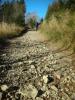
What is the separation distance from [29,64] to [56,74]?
30.4 inches

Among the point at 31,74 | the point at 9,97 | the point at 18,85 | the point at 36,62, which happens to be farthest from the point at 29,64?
the point at 9,97

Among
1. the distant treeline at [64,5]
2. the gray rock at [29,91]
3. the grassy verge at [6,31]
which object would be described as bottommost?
the grassy verge at [6,31]

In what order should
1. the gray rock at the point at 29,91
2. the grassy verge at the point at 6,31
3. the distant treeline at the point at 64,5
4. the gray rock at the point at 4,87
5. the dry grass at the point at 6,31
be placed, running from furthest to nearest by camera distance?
1. the dry grass at the point at 6,31
2. the grassy verge at the point at 6,31
3. the distant treeline at the point at 64,5
4. the gray rock at the point at 4,87
5. the gray rock at the point at 29,91

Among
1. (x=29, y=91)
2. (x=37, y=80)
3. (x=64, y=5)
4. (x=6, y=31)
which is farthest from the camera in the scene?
(x=6, y=31)

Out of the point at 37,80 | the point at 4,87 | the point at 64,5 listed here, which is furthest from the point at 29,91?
the point at 64,5

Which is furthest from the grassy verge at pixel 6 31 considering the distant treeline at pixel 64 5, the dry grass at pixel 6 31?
the distant treeline at pixel 64 5

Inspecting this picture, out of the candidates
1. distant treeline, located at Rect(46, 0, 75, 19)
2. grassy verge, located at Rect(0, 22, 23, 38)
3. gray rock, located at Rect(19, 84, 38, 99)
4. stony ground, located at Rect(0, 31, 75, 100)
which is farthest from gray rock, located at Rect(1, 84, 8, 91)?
grassy verge, located at Rect(0, 22, 23, 38)

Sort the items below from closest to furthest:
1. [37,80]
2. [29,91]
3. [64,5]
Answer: [29,91]
[37,80]
[64,5]

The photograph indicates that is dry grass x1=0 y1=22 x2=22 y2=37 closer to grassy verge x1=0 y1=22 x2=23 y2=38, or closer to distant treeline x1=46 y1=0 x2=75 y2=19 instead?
grassy verge x1=0 y1=22 x2=23 y2=38

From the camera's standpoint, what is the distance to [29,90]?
123 inches

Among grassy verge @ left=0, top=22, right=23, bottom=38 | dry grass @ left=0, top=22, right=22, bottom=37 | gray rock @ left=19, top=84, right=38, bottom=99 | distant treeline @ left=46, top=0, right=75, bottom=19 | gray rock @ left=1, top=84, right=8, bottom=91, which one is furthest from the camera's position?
dry grass @ left=0, top=22, right=22, bottom=37

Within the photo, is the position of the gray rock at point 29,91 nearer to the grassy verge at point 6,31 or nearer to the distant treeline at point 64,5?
the distant treeline at point 64,5

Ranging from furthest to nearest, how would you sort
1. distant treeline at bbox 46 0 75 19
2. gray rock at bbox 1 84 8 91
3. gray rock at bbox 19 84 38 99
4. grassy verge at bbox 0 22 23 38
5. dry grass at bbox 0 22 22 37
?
dry grass at bbox 0 22 22 37 < grassy verge at bbox 0 22 23 38 < distant treeline at bbox 46 0 75 19 < gray rock at bbox 1 84 8 91 < gray rock at bbox 19 84 38 99

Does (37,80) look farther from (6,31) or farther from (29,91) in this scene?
(6,31)
